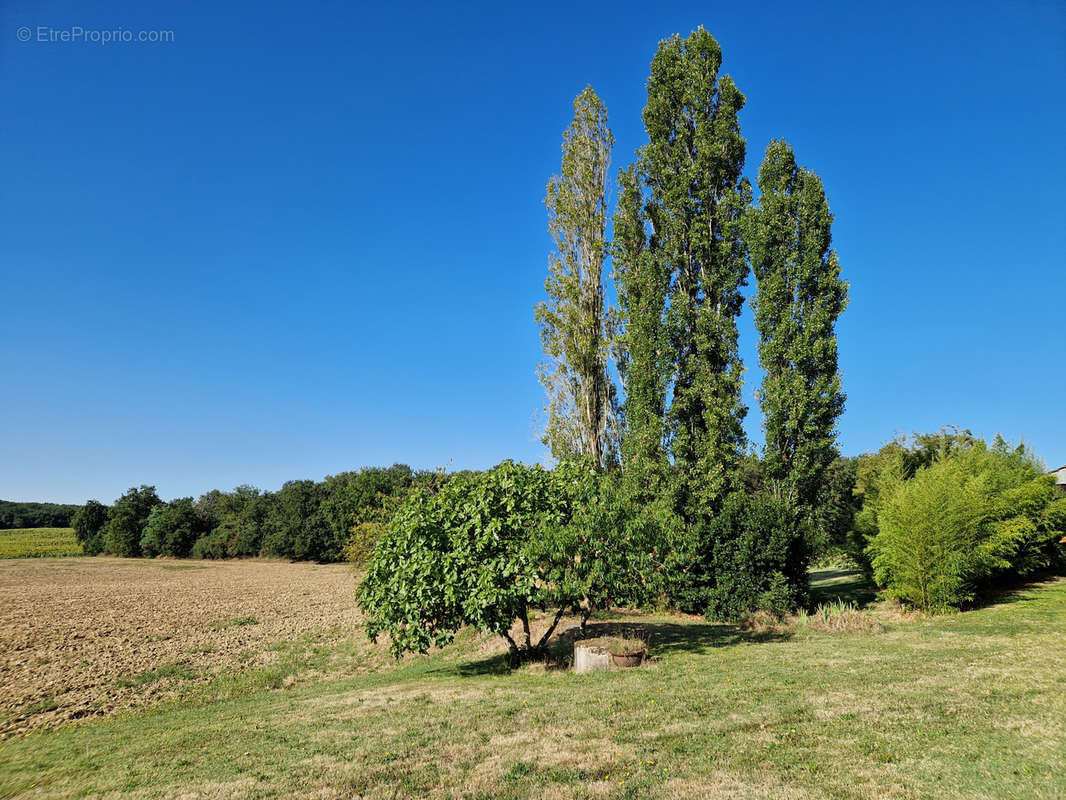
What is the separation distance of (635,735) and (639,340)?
16.0 metres

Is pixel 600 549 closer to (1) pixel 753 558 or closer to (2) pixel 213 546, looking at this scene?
(1) pixel 753 558

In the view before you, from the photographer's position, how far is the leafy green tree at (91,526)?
75.1 meters

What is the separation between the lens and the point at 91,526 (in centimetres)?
7675

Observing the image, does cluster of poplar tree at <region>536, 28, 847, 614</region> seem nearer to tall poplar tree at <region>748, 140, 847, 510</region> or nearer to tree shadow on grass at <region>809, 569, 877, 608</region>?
tall poplar tree at <region>748, 140, 847, 510</region>

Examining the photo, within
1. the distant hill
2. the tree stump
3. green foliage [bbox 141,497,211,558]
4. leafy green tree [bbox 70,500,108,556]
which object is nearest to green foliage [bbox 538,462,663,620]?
the tree stump

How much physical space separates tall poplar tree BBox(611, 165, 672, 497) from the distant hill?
13022 cm

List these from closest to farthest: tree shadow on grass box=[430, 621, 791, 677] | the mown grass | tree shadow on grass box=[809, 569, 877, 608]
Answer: tree shadow on grass box=[430, 621, 791, 677], tree shadow on grass box=[809, 569, 877, 608], the mown grass

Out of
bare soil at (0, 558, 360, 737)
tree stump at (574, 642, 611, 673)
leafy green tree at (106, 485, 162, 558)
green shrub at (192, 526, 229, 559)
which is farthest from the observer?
leafy green tree at (106, 485, 162, 558)

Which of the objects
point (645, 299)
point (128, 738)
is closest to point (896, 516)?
point (645, 299)

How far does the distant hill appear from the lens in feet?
356

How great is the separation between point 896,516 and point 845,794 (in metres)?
16.0

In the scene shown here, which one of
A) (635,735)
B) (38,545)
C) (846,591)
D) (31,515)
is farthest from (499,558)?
(31,515)

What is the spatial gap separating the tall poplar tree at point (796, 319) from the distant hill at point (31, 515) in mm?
135021

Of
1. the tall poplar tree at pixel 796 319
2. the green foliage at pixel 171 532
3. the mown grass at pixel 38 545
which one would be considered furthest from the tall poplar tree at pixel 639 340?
the mown grass at pixel 38 545
